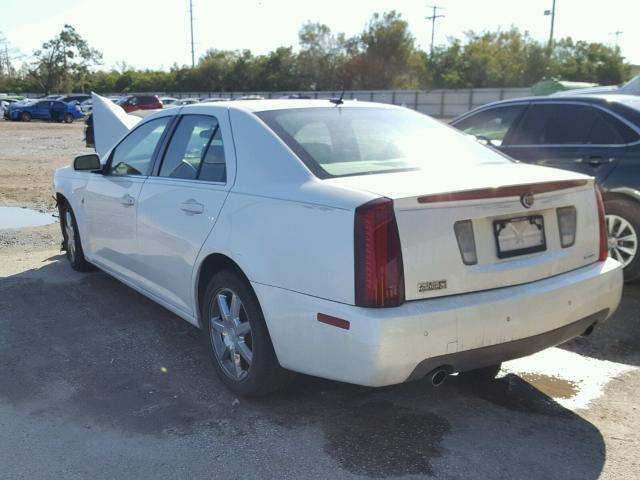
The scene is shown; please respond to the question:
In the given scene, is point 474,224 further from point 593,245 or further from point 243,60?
point 243,60

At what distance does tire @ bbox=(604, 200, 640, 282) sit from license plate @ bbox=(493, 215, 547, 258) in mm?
2844

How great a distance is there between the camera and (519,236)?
3.20 metres

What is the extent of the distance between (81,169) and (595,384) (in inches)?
172

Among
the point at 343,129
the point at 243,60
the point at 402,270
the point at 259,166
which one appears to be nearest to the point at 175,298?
the point at 259,166

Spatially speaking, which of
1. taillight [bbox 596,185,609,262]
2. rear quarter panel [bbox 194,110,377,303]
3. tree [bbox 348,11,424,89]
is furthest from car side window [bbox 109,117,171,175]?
tree [bbox 348,11,424,89]

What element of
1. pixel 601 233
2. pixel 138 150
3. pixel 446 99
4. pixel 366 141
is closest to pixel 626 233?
pixel 601 233

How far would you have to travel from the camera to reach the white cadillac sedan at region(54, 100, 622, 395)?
2887 mm

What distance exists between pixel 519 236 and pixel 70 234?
4.76 meters

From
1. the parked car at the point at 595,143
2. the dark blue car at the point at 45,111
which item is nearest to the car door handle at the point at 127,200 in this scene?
the parked car at the point at 595,143

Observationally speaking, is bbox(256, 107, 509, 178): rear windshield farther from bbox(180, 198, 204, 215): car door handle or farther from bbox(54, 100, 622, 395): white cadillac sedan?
bbox(180, 198, 204, 215): car door handle

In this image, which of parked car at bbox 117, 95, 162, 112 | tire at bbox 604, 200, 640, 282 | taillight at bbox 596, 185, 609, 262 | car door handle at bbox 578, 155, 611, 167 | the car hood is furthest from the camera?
parked car at bbox 117, 95, 162, 112

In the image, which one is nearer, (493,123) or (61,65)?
(493,123)

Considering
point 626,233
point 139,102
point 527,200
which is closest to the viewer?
point 527,200

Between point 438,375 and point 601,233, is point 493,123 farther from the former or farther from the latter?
point 438,375
